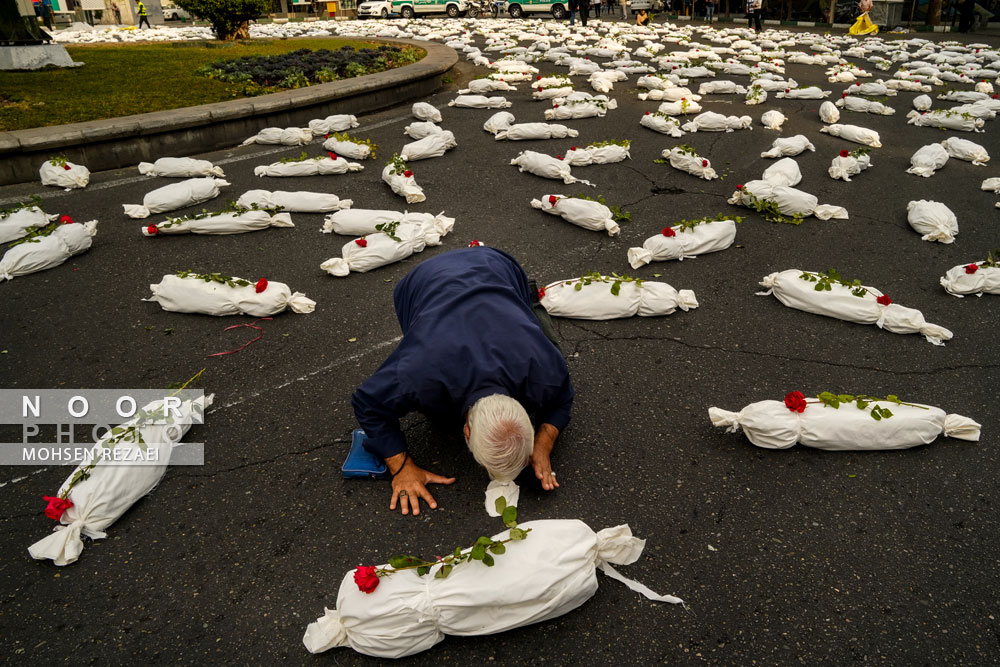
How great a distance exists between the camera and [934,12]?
68.6 feet

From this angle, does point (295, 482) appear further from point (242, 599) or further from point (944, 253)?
point (944, 253)

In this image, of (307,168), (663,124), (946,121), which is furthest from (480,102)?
(946,121)

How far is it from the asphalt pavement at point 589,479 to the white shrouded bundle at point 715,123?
10.9 feet

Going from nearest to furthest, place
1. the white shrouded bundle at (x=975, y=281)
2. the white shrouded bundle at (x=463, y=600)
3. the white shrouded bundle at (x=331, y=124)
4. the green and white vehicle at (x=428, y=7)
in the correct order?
the white shrouded bundle at (x=463, y=600)
the white shrouded bundle at (x=975, y=281)
the white shrouded bundle at (x=331, y=124)
the green and white vehicle at (x=428, y=7)

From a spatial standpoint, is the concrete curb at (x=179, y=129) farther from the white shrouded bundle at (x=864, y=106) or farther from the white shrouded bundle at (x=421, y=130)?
the white shrouded bundle at (x=864, y=106)

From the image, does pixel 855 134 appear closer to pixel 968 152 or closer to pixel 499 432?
pixel 968 152

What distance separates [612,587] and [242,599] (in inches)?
54.2

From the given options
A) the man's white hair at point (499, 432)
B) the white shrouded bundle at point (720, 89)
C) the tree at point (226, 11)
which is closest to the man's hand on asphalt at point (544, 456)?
the man's white hair at point (499, 432)

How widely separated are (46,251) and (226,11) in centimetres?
1231

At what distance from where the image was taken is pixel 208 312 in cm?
388

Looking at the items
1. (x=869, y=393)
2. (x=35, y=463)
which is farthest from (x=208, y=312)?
(x=869, y=393)

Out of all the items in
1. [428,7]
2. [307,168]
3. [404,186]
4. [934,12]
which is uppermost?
[428,7]

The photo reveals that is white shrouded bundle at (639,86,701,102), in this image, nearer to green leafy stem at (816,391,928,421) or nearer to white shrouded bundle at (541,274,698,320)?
white shrouded bundle at (541,274,698,320)

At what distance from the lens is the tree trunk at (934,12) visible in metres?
20.8
